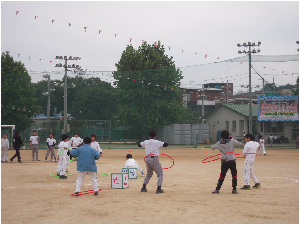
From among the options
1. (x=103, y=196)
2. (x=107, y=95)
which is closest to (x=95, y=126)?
(x=107, y=95)

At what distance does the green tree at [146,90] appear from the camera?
48.0 metres

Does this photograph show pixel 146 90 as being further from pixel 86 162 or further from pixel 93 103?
pixel 86 162

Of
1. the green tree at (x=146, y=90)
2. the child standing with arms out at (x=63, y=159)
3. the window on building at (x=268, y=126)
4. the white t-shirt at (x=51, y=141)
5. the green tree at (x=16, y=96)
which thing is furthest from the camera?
the window on building at (x=268, y=126)

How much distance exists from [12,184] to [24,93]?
3676 cm

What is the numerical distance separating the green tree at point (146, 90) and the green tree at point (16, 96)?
10116 mm

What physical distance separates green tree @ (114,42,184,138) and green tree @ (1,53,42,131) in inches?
398

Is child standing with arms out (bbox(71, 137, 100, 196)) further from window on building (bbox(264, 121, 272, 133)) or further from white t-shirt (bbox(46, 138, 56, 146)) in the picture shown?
window on building (bbox(264, 121, 272, 133))

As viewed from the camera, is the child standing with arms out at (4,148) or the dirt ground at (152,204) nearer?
the dirt ground at (152,204)

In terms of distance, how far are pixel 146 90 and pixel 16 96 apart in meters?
14.6

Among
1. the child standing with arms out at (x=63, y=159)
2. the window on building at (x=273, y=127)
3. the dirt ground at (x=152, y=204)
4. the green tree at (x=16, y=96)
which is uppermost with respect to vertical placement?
the green tree at (x=16, y=96)

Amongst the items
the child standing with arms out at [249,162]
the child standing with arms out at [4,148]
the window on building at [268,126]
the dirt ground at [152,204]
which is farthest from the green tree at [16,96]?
the child standing with arms out at [249,162]

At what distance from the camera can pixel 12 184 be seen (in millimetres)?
14477

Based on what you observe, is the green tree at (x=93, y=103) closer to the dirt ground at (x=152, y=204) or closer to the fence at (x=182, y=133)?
the fence at (x=182, y=133)

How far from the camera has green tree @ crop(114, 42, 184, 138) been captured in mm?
47969
